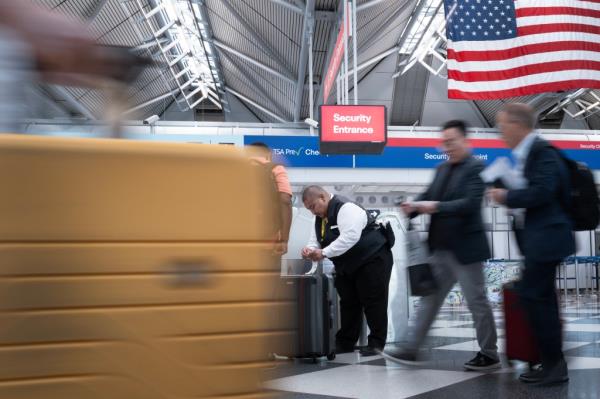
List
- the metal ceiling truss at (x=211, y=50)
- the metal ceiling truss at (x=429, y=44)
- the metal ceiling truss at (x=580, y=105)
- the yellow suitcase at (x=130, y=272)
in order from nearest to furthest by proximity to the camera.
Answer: the yellow suitcase at (x=130, y=272) < the metal ceiling truss at (x=211, y=50) < the metal ceiling truss at (x=429, y=44) < the metal ceiling truss at (x=580, y=105)

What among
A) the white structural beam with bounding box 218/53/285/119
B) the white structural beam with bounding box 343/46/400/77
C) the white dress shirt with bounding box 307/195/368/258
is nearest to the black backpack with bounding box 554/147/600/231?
the white dress shirt with bounding box 307/195/368/258

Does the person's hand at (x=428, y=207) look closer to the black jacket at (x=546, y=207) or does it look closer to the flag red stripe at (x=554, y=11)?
the black jacket at (x=546, y=207)

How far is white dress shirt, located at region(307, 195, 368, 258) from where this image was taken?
13.3ft

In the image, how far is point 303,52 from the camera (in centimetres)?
1697

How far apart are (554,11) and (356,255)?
5.64 meters

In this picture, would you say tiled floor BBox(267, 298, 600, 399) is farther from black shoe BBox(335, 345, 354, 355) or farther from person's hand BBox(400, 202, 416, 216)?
person's hand BBox(400, 202, 416, 216)

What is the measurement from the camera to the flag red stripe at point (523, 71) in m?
8.20

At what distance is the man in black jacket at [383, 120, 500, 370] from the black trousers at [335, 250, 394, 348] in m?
0.83

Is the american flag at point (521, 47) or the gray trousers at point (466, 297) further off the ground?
the american flag at point (521, 47)

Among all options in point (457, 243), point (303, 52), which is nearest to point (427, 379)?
point (457, 243)

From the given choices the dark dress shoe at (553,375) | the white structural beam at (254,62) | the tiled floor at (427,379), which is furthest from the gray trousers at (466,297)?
the white structural beam at (254,62)

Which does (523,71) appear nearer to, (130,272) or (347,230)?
(347,230)

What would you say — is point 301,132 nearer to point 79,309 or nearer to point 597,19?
point 597,19

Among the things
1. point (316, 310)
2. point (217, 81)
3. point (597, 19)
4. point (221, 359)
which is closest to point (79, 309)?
point (221, 359)
